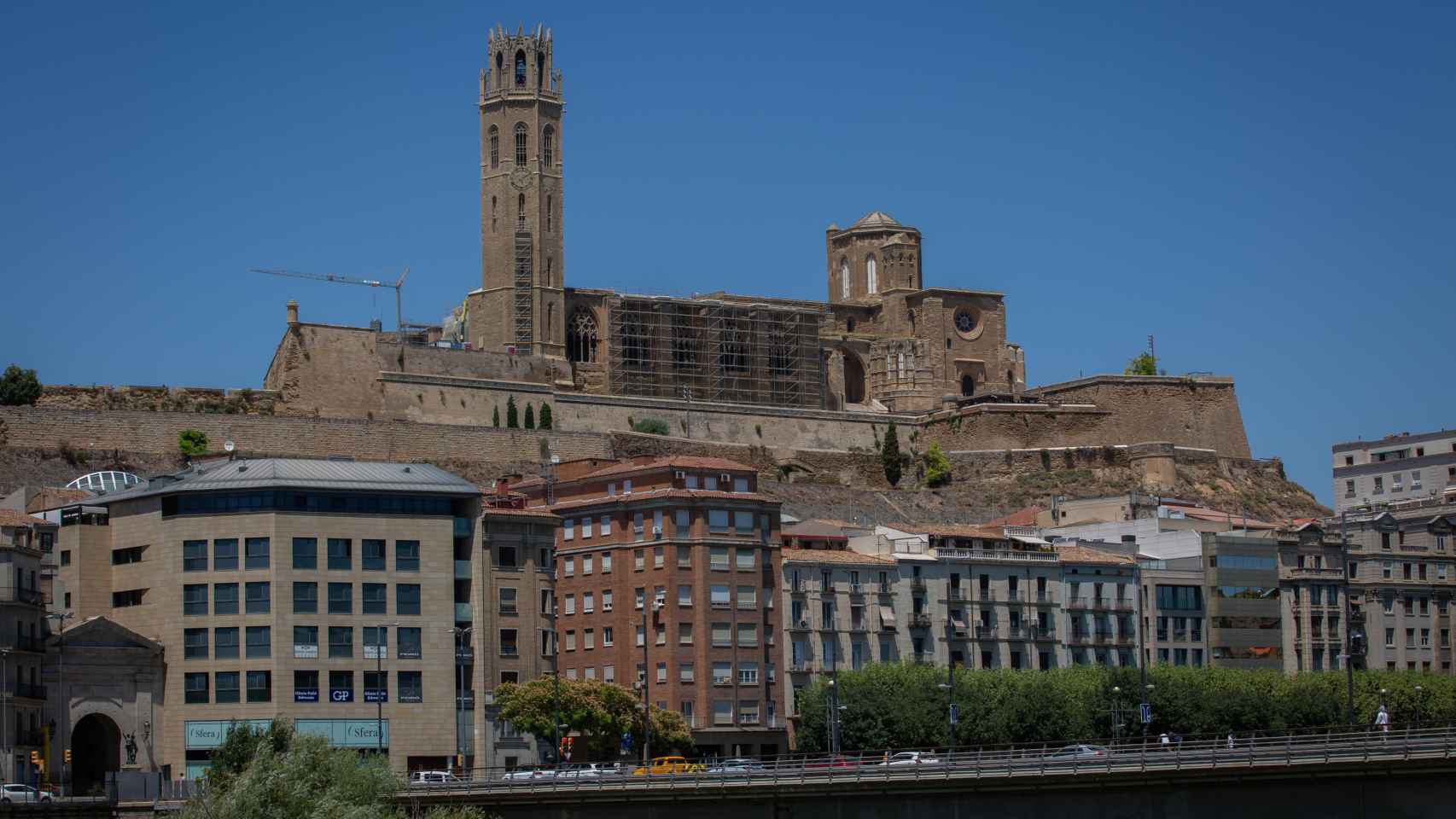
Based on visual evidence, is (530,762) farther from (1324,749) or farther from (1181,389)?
(1181,389)

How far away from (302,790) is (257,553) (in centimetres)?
2374

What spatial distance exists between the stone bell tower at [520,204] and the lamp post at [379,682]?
7429 cm

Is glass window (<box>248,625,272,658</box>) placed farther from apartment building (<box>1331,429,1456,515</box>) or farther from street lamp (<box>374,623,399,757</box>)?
apartment building (<box>1331,429,1456,515</box>)

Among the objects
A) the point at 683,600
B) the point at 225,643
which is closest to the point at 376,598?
the point at 225,643

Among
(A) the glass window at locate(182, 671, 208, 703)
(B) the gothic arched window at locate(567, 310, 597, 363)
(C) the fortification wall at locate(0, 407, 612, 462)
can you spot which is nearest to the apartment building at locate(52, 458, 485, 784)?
(A) the glass window at locate(182, 671, 208, 703)

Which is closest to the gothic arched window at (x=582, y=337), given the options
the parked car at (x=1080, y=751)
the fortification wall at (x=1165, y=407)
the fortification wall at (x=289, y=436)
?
the fortification wall at (x=289, y=436)

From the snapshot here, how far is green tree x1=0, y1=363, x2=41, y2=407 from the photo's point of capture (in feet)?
504

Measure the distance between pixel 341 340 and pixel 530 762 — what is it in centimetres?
6538

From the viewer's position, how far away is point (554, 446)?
167m

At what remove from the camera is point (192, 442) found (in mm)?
151625

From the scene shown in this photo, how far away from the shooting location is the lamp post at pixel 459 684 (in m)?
102

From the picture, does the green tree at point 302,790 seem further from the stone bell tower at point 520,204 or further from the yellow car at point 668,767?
the stone bell tower at point 520,204

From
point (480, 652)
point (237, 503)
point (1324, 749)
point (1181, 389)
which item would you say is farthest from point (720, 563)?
point (1181, 389)

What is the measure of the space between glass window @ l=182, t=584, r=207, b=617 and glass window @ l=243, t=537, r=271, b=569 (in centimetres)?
178
